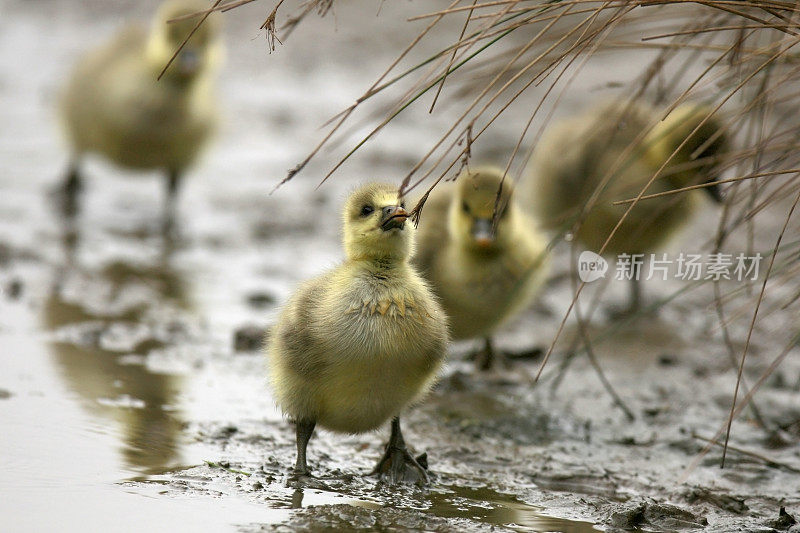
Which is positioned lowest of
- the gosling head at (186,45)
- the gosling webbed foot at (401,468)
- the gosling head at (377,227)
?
the gosling webbed foot at (401,468)

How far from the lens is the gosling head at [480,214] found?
4930 millimetres

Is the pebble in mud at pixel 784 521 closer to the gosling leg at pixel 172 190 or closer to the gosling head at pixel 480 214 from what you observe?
the gosling head at pixel 480 214

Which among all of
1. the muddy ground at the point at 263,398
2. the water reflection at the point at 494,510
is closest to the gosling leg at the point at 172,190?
the muddy ground at the point at 263,398

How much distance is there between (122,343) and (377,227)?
1850mm

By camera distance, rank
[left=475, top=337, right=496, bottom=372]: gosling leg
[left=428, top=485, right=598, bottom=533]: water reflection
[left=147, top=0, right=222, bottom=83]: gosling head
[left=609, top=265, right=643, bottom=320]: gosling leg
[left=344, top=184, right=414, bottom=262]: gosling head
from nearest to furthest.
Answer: [left=428, top=485, right=598, bottom=533]: water reflection → [left=344, top=184, right=414, bottom=262]: gosling head → [left=475, top=337, right=496, bottom=372]: gosling leg → [left=609, top=265, right=643, bottom=320]: gosling leg → [left=147, top=0, right=222, bottom=83]: gosling head

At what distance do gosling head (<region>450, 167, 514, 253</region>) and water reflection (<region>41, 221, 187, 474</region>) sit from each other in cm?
145

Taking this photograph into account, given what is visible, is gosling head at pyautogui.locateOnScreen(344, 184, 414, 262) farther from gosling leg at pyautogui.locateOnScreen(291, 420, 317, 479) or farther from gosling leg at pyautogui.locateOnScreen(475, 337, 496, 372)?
gosling leg at pyautogui.locateOnScreen(475, 337, 496, 372)

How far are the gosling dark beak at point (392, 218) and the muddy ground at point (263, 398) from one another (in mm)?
403

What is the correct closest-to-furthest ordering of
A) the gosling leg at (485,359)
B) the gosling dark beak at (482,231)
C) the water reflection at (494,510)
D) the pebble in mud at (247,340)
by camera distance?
1. the water reflection at (494,510)
2. the gosling dark beak at (482,231)
3. the pebble in mud at (247,340)
4. the gosling leg at (485,359)

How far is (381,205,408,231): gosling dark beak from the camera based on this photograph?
3787mm

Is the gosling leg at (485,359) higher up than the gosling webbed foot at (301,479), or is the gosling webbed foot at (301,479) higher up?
the gosling leg at (485,359)

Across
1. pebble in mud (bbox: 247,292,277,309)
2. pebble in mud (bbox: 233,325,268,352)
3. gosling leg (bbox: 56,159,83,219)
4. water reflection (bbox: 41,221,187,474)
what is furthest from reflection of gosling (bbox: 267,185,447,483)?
gosling leg (bbox: 56,159,83,219)

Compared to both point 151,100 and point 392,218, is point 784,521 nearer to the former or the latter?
point 392,218

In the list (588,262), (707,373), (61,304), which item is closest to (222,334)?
(61,304)
